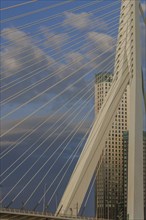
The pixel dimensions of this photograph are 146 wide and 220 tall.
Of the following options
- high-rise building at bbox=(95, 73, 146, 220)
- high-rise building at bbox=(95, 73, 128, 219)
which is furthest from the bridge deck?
high-rise building at bbox=(95, 73, 128, 219)

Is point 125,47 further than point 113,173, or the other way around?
point 113,173

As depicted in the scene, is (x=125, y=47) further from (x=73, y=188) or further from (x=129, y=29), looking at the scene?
(x=73, y=188)

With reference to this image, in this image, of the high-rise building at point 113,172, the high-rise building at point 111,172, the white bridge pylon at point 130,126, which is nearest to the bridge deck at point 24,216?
the white bridge pylon at point 130,126

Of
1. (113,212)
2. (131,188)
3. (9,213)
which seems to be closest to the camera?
(9,213)

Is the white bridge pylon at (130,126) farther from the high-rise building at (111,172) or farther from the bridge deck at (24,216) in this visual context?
the high-rise building at (111,172)

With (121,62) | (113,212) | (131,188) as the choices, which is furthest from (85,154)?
(113,212)

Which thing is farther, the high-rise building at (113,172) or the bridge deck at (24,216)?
the high-rise building at (113,172)

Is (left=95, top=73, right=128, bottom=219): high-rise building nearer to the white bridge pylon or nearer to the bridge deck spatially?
the white bridge pylon
